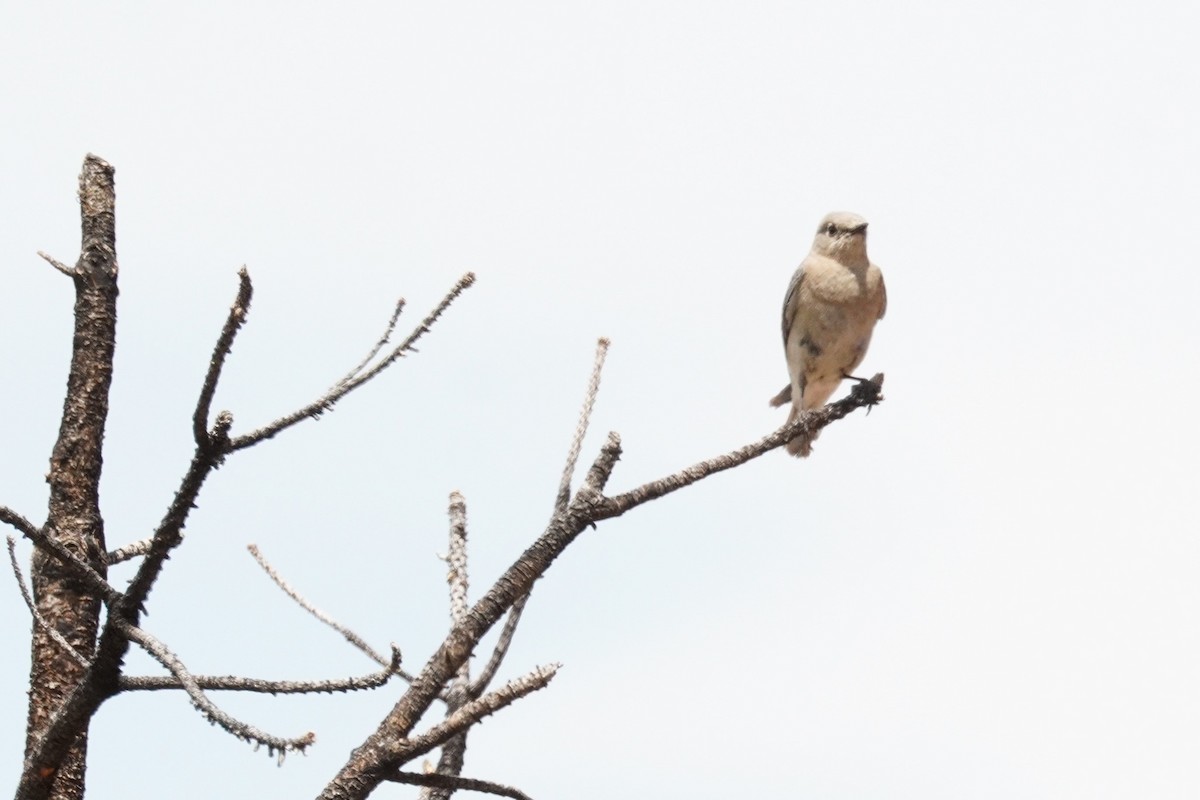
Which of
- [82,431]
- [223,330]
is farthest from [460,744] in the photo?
[223,330]

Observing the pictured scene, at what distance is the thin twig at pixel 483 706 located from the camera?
2.77 meters

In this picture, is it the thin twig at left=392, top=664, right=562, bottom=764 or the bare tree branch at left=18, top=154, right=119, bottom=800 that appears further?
the bare tree branch at left=18, top=154, right=119, bottom=800

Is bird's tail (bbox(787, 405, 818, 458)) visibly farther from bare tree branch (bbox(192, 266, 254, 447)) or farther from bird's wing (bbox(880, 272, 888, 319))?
bare tree branch (bbox(192, 266, 254, 447))

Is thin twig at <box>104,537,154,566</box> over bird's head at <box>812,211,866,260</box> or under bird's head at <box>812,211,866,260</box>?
under

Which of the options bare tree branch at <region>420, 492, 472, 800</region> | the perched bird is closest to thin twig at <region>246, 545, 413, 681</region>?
bare tree branch at <region>420, 492, 472, 800</region>

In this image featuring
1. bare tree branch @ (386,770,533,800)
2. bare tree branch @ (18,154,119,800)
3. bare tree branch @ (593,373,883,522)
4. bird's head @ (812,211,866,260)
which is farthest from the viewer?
bird's head @ (812,211,866,260)

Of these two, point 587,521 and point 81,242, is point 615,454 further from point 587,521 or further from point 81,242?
point 81,242

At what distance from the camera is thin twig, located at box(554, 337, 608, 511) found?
358 centimetres

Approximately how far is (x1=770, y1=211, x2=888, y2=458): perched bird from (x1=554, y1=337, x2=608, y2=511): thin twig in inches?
201

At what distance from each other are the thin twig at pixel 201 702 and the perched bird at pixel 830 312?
662 centimetres

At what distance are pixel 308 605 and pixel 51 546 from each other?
6.62 ft

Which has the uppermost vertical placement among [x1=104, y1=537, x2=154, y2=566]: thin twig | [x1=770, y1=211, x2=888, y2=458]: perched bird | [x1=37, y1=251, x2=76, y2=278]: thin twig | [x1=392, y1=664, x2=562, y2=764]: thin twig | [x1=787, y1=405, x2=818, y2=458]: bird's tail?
[x1=770, y1=211, x2=888, y2=458]: perched bird

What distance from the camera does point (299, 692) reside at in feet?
9.80

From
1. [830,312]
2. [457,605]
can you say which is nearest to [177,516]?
[457,605]
